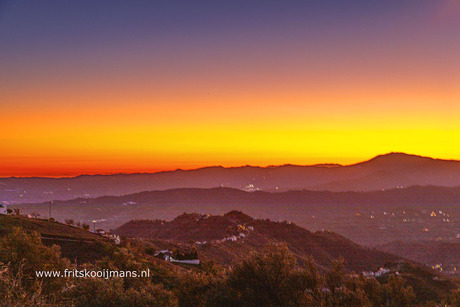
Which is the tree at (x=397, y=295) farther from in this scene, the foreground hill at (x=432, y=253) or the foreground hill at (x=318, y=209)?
the foreground hill at (x=318, y=209)

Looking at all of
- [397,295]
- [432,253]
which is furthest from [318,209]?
[397,295]

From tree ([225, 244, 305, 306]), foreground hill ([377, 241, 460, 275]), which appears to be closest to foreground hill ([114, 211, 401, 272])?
foreground hill ([377, 241, 460, 275])

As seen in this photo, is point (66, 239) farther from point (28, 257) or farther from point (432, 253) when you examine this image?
point (432, 253)

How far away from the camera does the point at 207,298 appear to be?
18812 mm

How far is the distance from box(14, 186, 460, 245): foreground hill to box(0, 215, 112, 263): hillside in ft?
226

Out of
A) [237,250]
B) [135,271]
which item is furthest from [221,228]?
[135,271]

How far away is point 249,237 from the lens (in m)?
74.9

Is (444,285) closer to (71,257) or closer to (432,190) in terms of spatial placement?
(71,257)

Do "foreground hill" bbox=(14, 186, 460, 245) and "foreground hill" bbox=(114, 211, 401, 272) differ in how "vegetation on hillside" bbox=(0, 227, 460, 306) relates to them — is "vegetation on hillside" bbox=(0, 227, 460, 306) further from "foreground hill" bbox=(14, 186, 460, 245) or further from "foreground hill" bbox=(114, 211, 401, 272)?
"foreground hill" bbox=(14, 186, 460, 245)

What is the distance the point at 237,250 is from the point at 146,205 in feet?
346

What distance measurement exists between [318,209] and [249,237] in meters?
96.8

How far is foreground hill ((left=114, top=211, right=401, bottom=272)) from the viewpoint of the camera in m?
67.8

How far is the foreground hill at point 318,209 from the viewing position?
123375 millimetres

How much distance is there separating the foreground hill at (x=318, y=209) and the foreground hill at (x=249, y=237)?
32.4m
